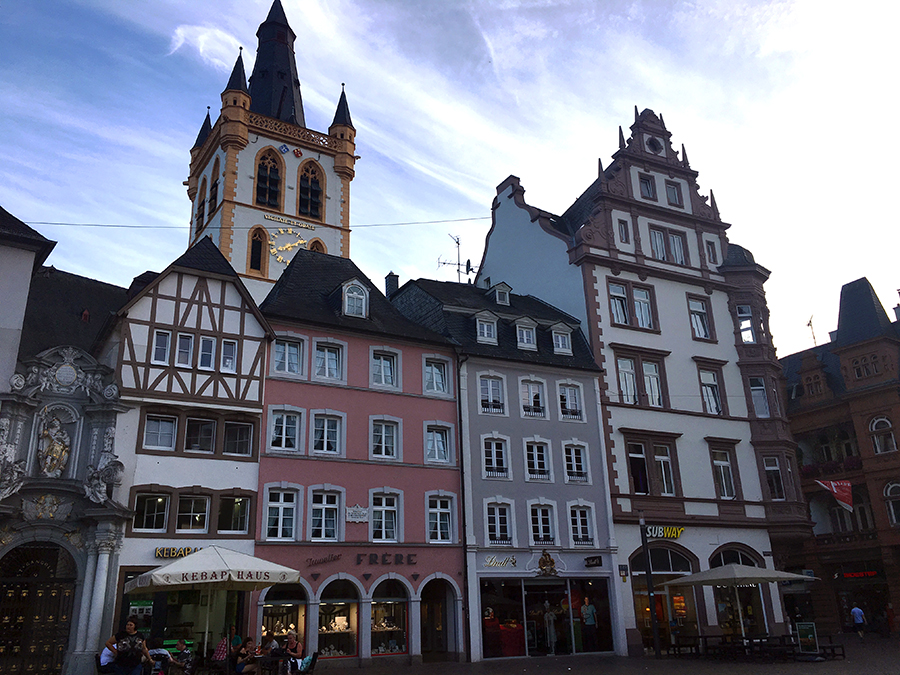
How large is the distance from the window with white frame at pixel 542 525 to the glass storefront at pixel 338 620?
7.53m

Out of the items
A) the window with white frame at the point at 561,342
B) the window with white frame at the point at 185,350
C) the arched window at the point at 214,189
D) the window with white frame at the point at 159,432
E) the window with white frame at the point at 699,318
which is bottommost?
the window with white frame at the point at 159,432

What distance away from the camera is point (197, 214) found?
6700cm

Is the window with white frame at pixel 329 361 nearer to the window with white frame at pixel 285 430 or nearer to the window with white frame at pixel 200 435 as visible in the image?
the window with white frame at pixel 285 430

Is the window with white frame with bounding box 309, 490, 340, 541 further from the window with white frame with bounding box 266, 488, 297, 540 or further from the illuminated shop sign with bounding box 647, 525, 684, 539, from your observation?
the illuminated shop sign with bounding box 647, 525, 684, 539

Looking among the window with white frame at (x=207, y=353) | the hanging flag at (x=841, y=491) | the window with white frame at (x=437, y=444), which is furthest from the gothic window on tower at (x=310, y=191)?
the hanging flag at (x=841, y=491)

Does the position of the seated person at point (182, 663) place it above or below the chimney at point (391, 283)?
below

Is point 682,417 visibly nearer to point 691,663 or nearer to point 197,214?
point 691,663

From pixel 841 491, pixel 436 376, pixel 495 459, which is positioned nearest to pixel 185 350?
pixel 436 376

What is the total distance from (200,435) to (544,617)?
46.1 ft

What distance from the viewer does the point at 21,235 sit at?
24969mm

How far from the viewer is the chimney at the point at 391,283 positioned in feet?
136

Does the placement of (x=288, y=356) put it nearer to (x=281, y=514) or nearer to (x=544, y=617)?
(x=281, y=514)

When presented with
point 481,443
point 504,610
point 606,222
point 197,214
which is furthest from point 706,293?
point 197,214

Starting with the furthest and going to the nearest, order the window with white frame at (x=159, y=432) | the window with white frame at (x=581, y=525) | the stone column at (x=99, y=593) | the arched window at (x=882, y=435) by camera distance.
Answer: the arched window at (x=882, y=435) → the window with white frame at (x=581, y=525) → the window with white frame at (x=159, y=432) → the stone column at (x=99, y=593)
